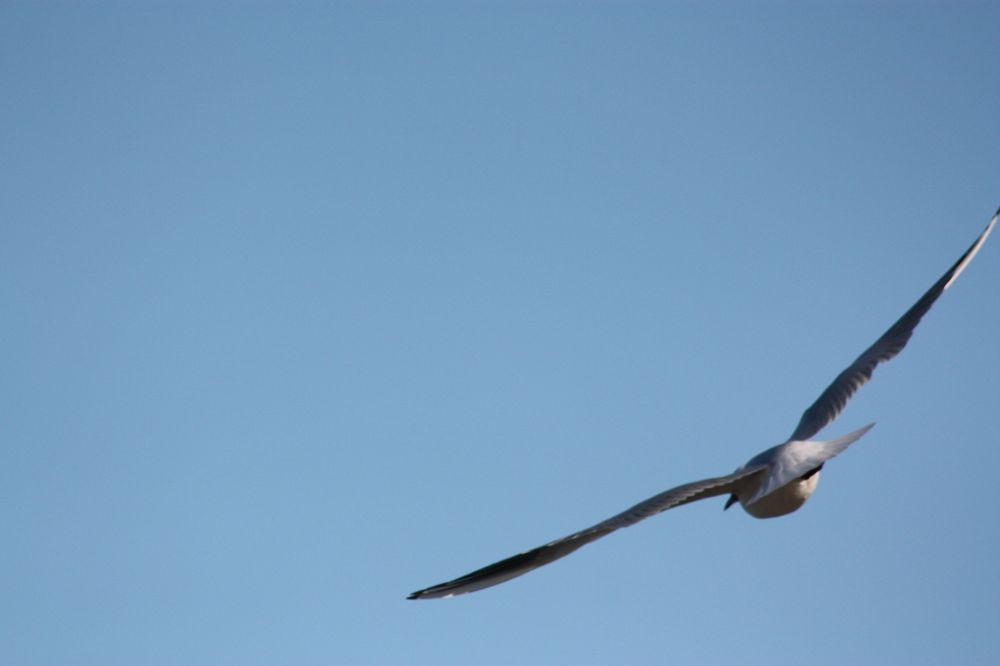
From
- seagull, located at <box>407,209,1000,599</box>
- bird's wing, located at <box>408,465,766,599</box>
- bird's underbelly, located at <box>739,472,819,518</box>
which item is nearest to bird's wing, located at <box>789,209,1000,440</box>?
seagull, located at <box>407,209,1000,599</box>

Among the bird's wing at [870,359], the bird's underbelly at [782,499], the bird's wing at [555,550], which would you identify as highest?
the bird's wing at [870,359]

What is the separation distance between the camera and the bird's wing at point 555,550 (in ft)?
31.3

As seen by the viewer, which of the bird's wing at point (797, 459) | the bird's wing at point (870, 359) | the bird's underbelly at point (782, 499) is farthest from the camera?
the bird's wing at point (870, 359)

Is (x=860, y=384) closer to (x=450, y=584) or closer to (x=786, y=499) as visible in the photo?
(x=786, y=499)

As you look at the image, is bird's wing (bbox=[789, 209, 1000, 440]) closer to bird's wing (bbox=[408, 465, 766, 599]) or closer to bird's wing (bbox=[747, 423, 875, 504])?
bird's wing (bbox=[747, 423, 875, 504])

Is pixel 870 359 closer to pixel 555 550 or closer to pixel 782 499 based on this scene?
pixel 782 499

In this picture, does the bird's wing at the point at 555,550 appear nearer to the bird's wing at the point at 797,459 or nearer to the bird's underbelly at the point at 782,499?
the bird's wing at the point at 797,459

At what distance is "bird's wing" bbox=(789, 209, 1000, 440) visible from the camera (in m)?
13.0

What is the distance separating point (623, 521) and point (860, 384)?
4.71 meters

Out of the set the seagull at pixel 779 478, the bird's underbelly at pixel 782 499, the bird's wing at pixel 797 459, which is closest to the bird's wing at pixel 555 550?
the seagull at pixel 779 478

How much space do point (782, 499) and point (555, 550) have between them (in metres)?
2.36

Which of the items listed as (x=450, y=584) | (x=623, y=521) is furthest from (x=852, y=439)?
(x=450, y=584)

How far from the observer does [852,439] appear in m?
11.0

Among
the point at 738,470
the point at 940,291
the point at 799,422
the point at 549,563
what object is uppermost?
the point at 940,291
